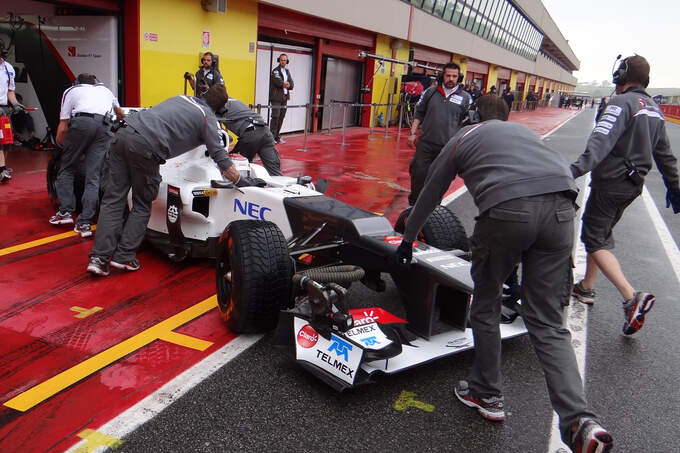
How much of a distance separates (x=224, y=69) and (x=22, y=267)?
8.57m

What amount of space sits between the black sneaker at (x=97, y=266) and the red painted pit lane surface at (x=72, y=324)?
0.07 meters

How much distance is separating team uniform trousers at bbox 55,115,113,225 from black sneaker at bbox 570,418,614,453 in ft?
16.5

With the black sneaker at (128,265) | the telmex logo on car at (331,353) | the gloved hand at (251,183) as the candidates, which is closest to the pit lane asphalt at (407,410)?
the telmex logo on car at (331,353)

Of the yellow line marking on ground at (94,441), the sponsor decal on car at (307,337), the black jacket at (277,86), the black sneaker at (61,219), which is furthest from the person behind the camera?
the black jacket at (277,86)

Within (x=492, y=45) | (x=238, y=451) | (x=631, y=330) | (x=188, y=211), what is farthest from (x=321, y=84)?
(x=492, y=45)

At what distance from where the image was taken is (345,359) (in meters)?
3.02

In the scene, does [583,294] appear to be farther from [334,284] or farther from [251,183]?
[251,183]

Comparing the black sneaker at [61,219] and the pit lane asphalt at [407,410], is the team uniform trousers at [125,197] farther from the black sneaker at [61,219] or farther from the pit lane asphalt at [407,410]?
the pit lane asphalt at [407,410]

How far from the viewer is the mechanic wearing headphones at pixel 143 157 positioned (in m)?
4.60

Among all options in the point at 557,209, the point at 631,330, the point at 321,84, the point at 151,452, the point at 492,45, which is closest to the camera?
the point at 151,452

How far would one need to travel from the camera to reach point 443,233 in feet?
15.0

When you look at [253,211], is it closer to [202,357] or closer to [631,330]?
[202,357]

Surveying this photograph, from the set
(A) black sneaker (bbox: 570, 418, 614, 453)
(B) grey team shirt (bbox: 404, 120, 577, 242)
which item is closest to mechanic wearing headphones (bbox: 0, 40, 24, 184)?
(B) grey team shirt (bbox: 404, 120, 577, 242)

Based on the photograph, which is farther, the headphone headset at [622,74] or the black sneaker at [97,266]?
the black sneaker at [97,266]
